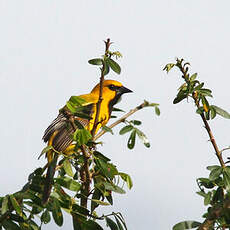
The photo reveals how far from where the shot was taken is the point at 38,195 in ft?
8.60

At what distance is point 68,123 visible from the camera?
2.63 metres

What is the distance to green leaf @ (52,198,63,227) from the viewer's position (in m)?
2.49

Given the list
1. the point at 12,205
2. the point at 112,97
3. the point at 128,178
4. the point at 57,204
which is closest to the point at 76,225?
the point at 57,204

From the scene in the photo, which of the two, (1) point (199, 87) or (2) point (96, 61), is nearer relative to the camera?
(2) point (96, 61)

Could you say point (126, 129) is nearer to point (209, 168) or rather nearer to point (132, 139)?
point (132, 139)

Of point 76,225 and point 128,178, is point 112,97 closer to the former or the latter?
point 128,178

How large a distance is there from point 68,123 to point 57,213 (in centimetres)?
50

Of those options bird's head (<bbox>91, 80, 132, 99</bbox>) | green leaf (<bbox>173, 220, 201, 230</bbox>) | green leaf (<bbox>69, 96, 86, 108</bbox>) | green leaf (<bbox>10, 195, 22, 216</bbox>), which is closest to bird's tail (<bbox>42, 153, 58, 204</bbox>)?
green leaf (<bbox>10, 195, 22, 216</bbox>)

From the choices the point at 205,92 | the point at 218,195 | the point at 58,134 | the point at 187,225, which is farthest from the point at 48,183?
the point at 58,134

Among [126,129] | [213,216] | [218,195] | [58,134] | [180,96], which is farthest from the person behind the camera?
[58,134]

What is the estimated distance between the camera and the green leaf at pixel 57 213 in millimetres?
2486

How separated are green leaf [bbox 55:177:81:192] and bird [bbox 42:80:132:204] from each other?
14 cm

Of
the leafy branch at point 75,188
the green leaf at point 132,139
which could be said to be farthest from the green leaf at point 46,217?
the green leaf at point 132,139

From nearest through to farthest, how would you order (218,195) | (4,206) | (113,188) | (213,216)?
1. (213,216)
2. (4,206)
3. (218,195)
4. (113,188)
